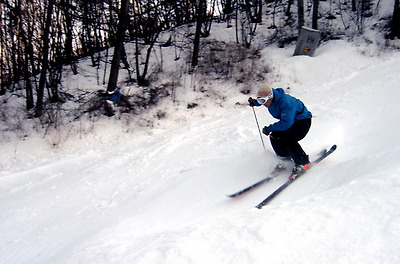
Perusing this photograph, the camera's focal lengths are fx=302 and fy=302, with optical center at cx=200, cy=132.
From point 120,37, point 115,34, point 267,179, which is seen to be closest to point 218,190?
point 267,179

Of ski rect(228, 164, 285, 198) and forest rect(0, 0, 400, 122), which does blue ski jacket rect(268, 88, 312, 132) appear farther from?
forest rect(0, 0, 400, 122)

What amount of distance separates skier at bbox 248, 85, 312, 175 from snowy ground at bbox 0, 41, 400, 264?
37cm

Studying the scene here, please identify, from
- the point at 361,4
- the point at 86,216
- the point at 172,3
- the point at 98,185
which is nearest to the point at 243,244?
the point at 86,216

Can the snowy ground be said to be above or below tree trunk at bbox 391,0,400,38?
below

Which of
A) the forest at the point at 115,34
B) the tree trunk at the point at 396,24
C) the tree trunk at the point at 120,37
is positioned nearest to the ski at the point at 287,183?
the forest at the point at 115,34

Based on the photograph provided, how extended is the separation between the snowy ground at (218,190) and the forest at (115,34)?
8.07 feet

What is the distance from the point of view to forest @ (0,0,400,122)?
32.4ft

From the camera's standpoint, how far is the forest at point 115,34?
9883 mm

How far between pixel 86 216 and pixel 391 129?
6.17 meters

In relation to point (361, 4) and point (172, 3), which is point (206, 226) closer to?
point (172, 3)

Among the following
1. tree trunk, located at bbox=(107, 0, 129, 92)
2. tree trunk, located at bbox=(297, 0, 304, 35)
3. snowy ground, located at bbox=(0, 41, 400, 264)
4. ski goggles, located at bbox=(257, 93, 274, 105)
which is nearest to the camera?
snowy ground, located at bbox=(0, 41, 400, 264)

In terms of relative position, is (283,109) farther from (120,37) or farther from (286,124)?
(120,37)

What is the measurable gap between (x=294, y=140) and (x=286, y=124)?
481 mm

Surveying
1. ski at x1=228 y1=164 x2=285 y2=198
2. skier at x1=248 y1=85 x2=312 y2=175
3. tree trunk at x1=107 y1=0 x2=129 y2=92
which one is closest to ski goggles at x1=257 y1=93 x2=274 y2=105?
skier at x1=248 y1=85 x2=312 y2=175
